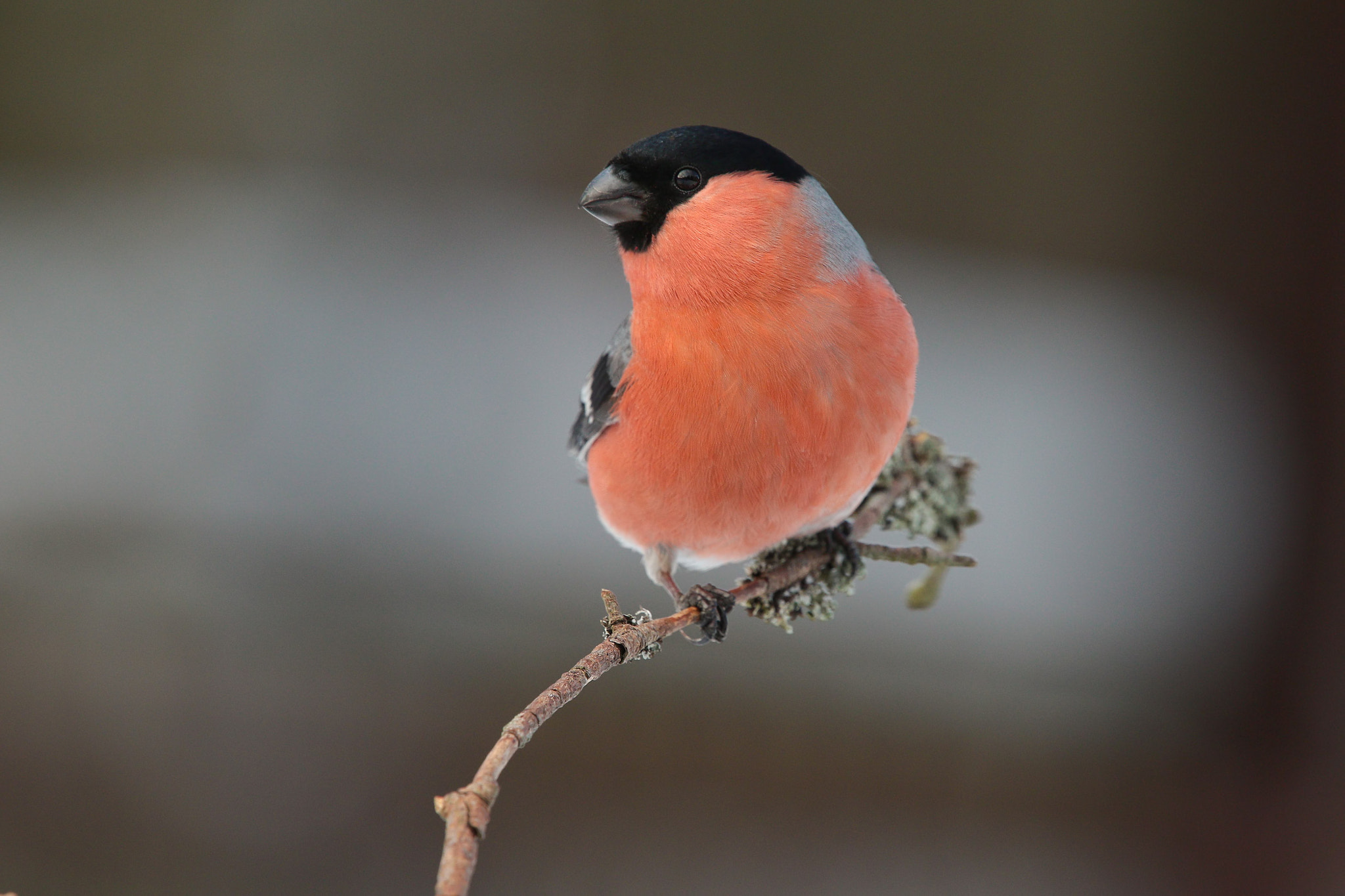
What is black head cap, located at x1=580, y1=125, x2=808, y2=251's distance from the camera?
0.67 m

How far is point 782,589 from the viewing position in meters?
0.79

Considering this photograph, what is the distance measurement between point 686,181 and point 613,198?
5 centimetres

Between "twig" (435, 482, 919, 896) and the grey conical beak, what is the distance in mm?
275

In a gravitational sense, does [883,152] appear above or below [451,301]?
above

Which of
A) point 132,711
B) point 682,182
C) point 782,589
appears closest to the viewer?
point 682,182

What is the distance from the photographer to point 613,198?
0.67 metres

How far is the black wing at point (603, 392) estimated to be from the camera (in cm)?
78

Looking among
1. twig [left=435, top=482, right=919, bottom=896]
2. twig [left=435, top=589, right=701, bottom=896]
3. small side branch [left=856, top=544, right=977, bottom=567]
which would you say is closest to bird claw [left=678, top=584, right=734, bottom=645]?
twig [left=435, top=482, right=919, bottom=896]

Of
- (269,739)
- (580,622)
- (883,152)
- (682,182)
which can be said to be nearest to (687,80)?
(883,152)

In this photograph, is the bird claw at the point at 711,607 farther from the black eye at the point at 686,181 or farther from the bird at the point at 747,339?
the black eye at the point at 686,181

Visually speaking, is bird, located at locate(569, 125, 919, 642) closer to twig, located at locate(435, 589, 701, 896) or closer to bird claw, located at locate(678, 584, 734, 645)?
bird claw, located at locate(678, 584, 734, 645)

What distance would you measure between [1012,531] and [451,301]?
3.68ft

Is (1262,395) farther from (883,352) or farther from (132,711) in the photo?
(132,711)

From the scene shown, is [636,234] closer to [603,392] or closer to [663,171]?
[663,171]
